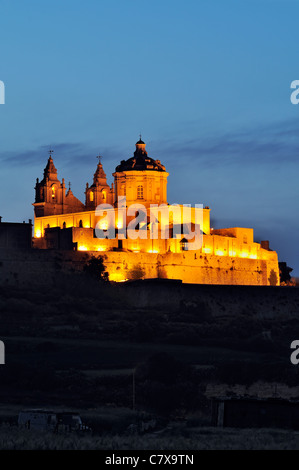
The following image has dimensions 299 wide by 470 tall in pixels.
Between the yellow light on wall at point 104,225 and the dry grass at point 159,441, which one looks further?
the yellow light on wall at point 104,225

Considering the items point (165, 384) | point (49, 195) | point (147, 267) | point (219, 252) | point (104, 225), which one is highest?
point (49, 195)

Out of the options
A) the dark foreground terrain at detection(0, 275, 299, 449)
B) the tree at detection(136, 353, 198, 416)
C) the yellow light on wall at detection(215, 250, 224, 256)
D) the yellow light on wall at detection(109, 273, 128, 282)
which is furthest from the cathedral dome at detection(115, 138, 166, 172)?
the tree at detection(136, 353, 198, 416)

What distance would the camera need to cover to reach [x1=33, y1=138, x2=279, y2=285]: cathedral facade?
72750mm

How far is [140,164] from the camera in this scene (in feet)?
274

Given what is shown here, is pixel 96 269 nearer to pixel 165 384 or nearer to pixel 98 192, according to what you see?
pixel 98 192

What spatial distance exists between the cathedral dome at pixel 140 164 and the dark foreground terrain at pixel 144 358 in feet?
53.8

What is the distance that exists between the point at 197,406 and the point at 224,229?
36455mm

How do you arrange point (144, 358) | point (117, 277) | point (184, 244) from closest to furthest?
point (144, 358)
point (117, 277)
point (184, 244)

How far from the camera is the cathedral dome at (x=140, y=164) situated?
272ft

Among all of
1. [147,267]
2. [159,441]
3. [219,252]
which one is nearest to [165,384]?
[159,441]

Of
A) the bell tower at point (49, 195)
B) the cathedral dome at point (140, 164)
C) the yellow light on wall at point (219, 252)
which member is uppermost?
the cathedral dome at point (140, 164)

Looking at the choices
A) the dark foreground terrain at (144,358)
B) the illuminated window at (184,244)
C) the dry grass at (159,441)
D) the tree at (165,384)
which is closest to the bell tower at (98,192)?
the illuminated window at (184,244)

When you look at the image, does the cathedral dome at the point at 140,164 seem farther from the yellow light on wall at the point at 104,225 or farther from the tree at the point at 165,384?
the tree at the point at 165,384

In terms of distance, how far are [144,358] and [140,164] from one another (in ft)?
107
